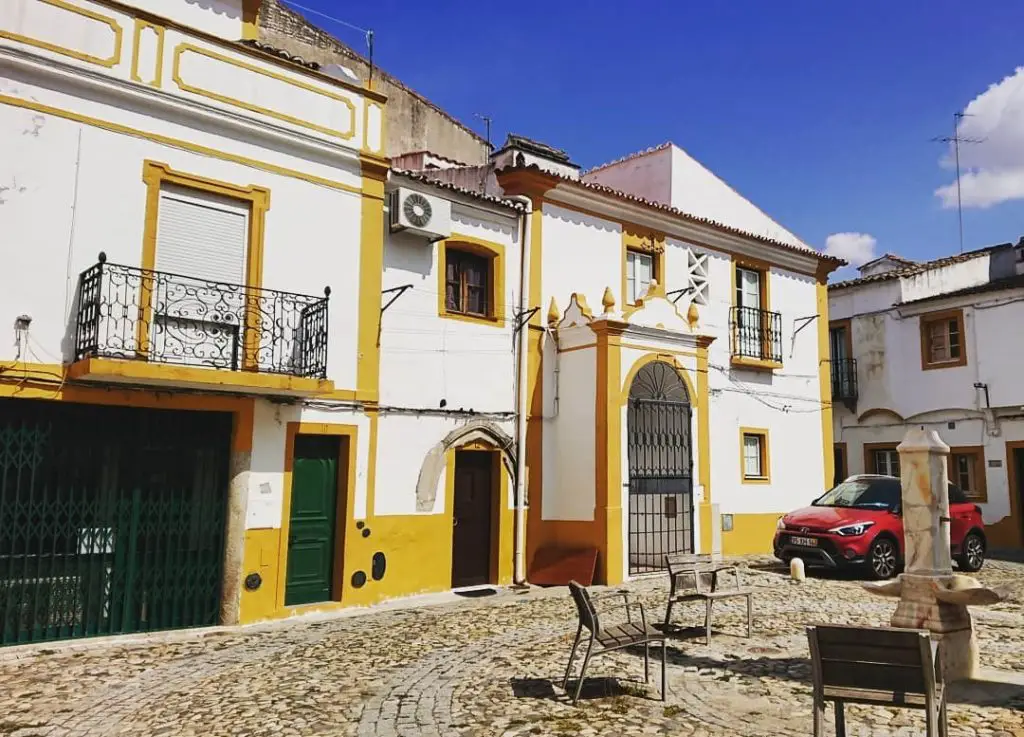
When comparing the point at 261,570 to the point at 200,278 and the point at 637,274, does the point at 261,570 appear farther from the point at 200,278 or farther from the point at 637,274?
the point at 637,274

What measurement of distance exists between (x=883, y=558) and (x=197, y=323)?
11.1 m

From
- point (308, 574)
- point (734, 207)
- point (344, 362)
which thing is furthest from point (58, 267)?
point (734, 207)

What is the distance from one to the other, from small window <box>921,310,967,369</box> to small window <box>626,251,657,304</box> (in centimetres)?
1045

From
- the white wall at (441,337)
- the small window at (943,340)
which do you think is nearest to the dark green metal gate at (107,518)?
the white wall at (441,337)

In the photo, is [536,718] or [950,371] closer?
[536,718]

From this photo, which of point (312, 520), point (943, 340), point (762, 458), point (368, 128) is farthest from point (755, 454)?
point (368, 128)

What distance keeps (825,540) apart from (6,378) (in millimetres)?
11707

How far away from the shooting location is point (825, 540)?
43.1 ft

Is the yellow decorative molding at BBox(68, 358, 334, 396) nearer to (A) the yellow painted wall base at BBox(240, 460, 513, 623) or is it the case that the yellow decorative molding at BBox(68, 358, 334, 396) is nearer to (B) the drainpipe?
(A) the yellow painted wall base at BBox(240, 460, 513, 623)

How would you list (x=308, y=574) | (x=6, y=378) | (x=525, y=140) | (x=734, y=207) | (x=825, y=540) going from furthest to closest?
(x=734, y=207), (x=525, y=140), (x=825, y=540), (x=308, y=574), (x=6, y=378)

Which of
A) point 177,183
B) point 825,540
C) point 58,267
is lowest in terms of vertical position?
point 825,540

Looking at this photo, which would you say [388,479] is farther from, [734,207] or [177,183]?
[734,207]

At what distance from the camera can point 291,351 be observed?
414 inches

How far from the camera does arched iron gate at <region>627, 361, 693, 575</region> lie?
44.8 ft
